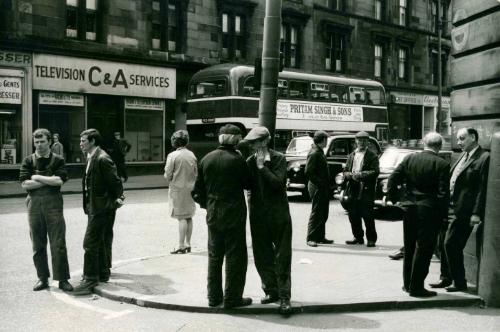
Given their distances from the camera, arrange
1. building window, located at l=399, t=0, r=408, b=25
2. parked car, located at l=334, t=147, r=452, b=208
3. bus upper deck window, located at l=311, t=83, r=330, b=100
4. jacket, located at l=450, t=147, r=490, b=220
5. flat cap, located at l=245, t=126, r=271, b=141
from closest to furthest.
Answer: flat cap, located at l=245, t=126, r=271, b=141 → jacket, located at l=450, t=147, r=490, b=220 → parked car, located at l=334, t=147, r=452, b=208 → bus upper deck window, located at l=311, t=83, r=330, b=100 → building window, located at l=399, t=0, r=408, b=25

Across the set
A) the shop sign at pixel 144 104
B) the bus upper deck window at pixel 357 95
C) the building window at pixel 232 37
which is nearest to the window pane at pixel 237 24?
the building window at pixel 232 37

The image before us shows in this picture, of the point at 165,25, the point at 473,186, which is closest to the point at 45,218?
the point at 473,186

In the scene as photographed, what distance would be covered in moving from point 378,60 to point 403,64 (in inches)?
122

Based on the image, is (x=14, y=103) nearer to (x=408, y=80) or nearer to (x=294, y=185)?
(x=294, y=185)

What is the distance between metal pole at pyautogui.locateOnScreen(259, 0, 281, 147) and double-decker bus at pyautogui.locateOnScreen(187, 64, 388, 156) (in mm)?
11636

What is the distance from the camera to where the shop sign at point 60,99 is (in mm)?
23297

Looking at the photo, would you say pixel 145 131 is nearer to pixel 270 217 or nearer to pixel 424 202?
pixel 270 217

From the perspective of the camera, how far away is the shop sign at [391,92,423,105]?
134ft

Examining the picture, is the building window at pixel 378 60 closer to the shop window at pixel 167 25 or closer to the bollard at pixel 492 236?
the shop window at pixel 167 25

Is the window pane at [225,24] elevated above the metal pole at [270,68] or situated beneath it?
elevated above

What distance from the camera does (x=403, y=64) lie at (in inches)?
1682

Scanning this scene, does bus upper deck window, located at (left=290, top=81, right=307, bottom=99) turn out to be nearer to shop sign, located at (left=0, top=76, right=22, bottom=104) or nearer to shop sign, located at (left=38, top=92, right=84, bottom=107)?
shop sign, located at (left=38, top=92, right=84, bottom=107)

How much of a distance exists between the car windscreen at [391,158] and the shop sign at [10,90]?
44.9 feet

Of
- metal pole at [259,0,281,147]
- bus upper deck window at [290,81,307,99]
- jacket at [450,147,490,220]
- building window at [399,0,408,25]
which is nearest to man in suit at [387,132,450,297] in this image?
jacket at [450,147,490,220]
